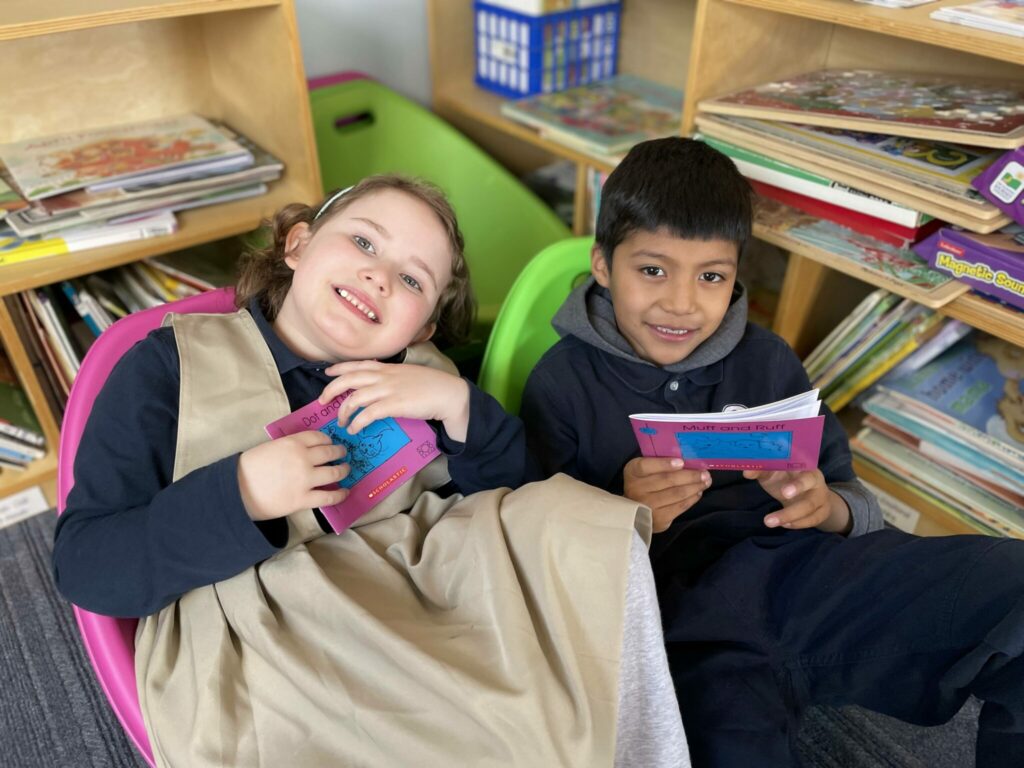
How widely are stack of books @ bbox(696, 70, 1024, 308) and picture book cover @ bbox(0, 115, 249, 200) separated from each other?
0.92 meters

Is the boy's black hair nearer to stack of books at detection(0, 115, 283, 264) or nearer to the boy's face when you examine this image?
the boy's face

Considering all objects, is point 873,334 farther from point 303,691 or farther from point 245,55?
point 245,55

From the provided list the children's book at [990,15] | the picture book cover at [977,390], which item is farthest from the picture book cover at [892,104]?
the picture book cover at [977,390]

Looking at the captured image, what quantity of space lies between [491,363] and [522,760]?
A: 64 centimetres

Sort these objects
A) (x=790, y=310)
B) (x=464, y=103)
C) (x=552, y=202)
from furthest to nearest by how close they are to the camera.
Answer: (x=552, y=202)
(x=464, y=103)
(x=790, y=310)

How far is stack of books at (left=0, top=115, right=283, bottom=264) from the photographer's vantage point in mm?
1382

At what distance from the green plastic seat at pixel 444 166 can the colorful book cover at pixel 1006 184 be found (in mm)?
833

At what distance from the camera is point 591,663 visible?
81 centimetres

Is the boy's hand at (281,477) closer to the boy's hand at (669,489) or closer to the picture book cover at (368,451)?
the picture book cover at (368,451)

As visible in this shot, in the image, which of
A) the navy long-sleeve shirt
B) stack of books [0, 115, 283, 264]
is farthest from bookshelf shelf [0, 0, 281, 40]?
the navy long-sleeve shirt

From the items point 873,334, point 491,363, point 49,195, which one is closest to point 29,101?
point 49,195

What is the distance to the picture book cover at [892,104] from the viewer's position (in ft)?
3.85

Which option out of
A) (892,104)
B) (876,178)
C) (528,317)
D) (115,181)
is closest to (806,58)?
(892,104)

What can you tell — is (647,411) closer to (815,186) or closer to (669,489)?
(669,489)
